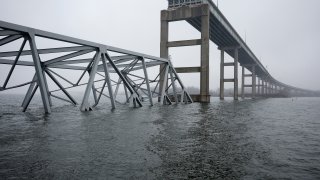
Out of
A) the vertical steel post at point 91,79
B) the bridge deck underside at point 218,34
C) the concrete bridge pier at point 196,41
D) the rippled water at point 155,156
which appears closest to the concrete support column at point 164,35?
the concrete bridge pier at point 196,41

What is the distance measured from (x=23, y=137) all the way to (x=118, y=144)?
3780 mm

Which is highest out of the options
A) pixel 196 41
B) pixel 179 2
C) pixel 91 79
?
pixel 179 2

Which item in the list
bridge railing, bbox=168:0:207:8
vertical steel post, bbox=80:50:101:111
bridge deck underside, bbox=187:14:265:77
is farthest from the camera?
bridge deck underside, bbox=187:14:265:77

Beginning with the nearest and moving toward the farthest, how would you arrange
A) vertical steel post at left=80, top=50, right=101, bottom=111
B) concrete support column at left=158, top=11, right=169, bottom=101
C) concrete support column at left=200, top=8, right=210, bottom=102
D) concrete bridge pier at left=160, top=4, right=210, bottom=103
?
vertical steel post at left=80, top=50, right=101, bottom=111, concrete support column at left=200, top=8, right=210, bottom=102, concrete bridge pier at left=160, top=4, right=210, bottom=103, concrete support column at left=158, top=11, right=169, bottom=101

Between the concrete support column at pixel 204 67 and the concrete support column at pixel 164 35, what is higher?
the concrete support column at pixel 164 35

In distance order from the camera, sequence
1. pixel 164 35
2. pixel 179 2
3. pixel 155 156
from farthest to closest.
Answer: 1. pixel 179 2
2. pixel 164 35
3. pixel 155 156

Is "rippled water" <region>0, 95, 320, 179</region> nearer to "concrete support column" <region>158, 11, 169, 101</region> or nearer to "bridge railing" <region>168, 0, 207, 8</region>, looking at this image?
"concrete support column" <region>158, 11, 169, 101</region>

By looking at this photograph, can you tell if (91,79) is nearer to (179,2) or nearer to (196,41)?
(196,41)

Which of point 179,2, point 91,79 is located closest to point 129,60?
point 91,79

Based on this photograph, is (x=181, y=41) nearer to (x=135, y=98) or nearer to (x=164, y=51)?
(x=164, y=51)

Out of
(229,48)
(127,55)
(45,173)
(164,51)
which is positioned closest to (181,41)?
(164,51)

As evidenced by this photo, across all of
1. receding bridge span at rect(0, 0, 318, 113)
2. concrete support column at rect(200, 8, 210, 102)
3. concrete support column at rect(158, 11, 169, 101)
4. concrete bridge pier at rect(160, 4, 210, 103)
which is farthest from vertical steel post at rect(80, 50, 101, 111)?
concrete support column at rect(158, 11, 169, 101)

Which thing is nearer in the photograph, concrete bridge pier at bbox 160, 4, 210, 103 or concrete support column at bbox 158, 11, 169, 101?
concrete bridge pier at bbox 160, 4, 210, 103

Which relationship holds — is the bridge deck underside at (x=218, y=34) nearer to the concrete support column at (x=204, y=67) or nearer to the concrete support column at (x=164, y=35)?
the concrete support column at (x=164, y=35)
